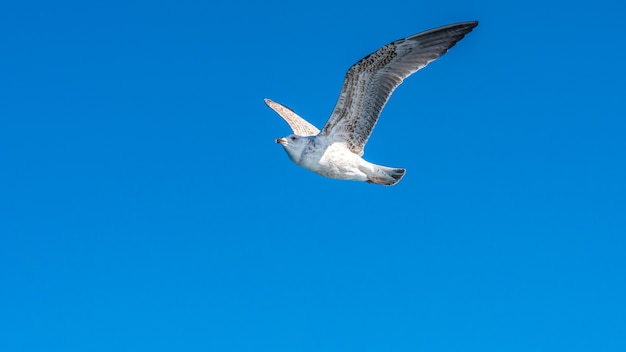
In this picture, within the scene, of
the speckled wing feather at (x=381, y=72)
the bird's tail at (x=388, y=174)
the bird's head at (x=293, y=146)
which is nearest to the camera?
the speckled wing feather at (x=381, y=72)

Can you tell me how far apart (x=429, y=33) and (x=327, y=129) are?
118 inches

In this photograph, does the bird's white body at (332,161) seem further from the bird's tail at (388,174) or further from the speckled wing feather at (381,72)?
the speckled wing feather at (381,72)

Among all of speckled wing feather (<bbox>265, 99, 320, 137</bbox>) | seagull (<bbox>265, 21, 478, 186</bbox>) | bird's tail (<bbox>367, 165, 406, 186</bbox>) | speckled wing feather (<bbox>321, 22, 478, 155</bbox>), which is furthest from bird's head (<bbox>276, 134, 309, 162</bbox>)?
speckled wing feather (<bbox>265, 99, 320, 137</bbox>)

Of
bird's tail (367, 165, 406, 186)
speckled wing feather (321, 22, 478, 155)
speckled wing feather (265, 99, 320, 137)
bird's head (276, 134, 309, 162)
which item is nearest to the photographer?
speckled wing feather (321, 22, 478, 155)

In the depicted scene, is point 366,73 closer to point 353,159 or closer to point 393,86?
point 393,86

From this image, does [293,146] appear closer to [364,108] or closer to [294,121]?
[364,108]

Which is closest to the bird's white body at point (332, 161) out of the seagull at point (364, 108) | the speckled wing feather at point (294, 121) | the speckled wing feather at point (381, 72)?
the seagull at point (364, 108)

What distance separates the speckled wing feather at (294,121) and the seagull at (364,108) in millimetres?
3091

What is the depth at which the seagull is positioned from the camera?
16.0m

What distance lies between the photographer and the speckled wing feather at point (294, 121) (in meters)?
20.2

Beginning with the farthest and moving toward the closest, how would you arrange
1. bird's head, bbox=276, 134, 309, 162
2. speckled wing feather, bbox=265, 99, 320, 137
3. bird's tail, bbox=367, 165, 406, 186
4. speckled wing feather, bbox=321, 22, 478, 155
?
speckled wing feather, bbox=265, 99, 320, 137 < bird's tail, bbox=367, 165, 406, 186 < bird's head, bbox=276, 134, 309, 162 < speckled wing feather, bbox=321, 22, 478, 155

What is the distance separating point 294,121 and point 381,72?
495 cm

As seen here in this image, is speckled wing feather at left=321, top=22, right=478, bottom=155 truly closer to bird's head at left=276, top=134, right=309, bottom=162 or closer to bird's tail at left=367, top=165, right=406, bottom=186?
bird's head at left=276, top=134, right=309, bottom=162

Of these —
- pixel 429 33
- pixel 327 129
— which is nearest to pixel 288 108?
pixel 327 129
